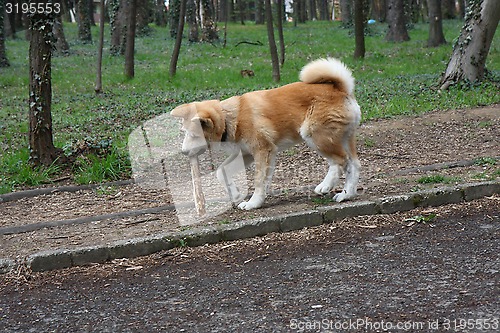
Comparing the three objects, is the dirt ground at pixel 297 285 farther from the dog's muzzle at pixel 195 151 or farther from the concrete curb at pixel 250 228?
the dog's muzzle at pixel 195 151

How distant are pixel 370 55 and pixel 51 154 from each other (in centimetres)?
1544

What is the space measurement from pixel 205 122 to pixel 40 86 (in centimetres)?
330

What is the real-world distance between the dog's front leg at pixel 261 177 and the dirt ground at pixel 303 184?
4.6 inches

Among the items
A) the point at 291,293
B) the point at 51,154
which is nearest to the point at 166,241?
the point at 291,293

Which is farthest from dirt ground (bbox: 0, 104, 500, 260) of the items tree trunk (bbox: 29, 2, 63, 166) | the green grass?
tree trunk (bbox: 29, 2, 63, 166)

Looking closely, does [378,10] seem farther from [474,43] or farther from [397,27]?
[474,43]

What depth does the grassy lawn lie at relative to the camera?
858 cm

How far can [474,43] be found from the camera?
521 inches

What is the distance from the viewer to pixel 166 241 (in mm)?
5328

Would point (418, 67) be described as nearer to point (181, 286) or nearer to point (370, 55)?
point (370, 55)

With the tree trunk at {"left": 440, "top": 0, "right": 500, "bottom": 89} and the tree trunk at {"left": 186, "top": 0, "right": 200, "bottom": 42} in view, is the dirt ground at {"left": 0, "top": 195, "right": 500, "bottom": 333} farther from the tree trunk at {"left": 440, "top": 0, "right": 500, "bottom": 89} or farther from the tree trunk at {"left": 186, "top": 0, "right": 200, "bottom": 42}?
the tree trunk at {"left": 186, "top": 0, "right": 200, "bottom": 42}

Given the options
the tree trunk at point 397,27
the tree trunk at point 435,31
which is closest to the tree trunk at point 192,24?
the tree trunk at point 397,27

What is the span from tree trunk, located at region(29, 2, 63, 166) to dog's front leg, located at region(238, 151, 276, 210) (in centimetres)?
334

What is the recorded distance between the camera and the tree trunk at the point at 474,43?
13117 mm
